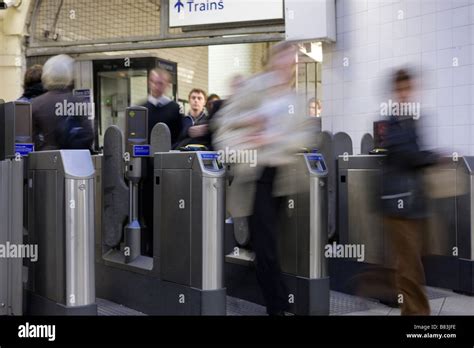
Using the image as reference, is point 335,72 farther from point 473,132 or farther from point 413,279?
point 413,279

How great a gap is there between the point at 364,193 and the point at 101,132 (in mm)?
5451

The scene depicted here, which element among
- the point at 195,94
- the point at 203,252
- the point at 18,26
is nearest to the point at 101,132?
the point at 18,26

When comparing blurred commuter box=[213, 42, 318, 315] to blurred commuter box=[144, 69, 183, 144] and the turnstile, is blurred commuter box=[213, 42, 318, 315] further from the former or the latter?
blurred commuter box=[144, 69, 183, 144]

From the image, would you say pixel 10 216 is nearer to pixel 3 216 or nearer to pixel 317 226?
pixel 3 216

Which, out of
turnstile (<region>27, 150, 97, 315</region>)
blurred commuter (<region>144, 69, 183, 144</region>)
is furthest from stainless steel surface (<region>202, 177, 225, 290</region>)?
blurred commuter (<region>144, 69, 183, 144</region>)

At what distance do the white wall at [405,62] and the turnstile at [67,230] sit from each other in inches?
144

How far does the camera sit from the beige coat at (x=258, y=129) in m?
3.76

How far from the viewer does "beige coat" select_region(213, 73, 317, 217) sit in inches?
148

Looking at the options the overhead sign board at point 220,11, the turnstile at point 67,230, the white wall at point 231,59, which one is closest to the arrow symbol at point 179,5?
the overhead sign board at point 220,11

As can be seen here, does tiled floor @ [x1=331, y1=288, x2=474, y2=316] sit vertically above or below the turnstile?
below

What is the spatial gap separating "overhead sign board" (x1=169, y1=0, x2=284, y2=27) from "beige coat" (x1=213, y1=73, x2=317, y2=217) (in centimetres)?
463

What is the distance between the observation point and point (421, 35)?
7402 millimetres

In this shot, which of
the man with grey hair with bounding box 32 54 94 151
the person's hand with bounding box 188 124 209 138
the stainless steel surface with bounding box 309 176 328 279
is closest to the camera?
the stainless steel surface with bounding box 309 176 328 279

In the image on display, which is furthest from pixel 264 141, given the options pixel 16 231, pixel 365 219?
pixel 365 219
